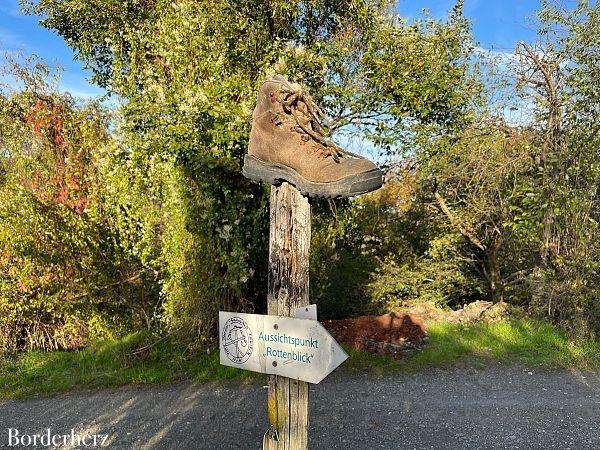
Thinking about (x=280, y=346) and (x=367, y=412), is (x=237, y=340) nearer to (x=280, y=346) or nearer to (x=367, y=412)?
(x=280, y=346)

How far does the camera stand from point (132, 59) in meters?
6.44

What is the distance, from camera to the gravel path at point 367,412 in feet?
13.4

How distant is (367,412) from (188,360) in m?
2.76

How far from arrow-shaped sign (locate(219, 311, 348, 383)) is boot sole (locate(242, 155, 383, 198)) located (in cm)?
64

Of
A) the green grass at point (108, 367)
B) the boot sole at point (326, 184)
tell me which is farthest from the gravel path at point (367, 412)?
the boot sole at point (326, 184)

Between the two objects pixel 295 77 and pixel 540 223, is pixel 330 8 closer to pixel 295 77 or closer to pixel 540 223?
pixel 295 77

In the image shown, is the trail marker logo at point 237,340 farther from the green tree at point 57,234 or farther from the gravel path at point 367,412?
the green tree at point 57,234

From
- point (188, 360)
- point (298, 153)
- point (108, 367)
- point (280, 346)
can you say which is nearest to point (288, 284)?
point (280, 346)

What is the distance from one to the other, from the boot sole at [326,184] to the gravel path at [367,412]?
2842mm

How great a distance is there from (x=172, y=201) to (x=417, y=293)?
6.66m

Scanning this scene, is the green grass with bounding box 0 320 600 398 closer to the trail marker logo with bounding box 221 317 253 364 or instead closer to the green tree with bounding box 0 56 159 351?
the green tree with bounding box 0 56 159 351

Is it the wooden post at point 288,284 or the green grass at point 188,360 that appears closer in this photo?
the wooden post at point 288,284

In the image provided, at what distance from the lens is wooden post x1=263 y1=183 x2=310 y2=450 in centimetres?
226

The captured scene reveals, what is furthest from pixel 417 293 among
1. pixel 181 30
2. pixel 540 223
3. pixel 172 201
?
pixel 181 30
